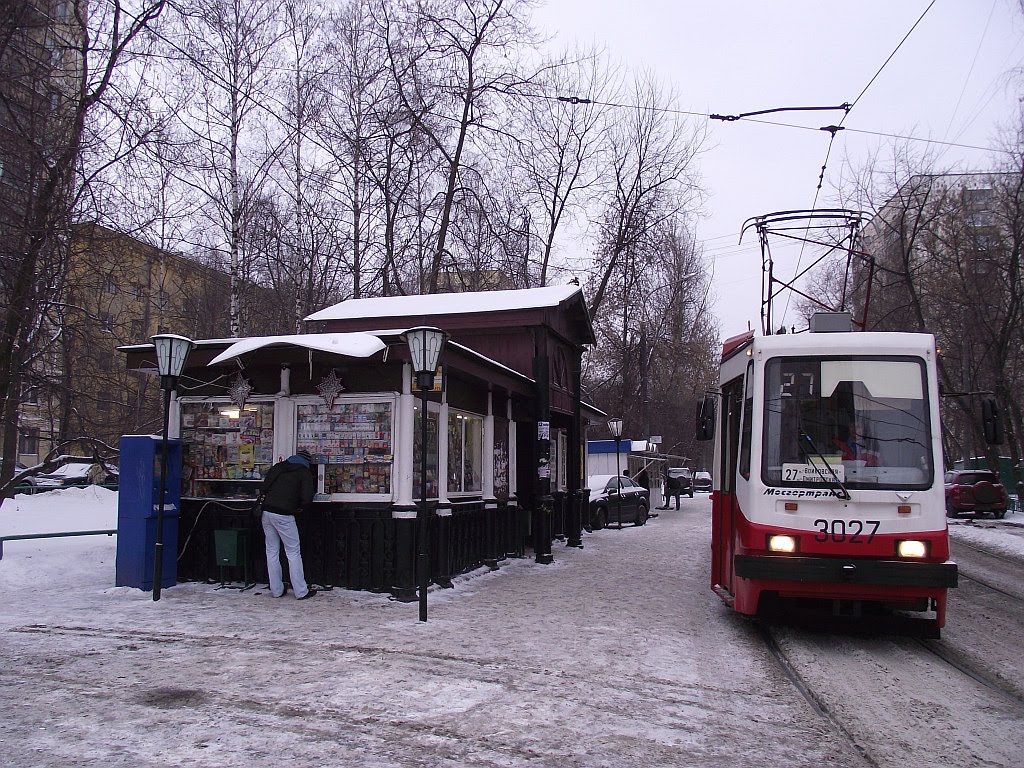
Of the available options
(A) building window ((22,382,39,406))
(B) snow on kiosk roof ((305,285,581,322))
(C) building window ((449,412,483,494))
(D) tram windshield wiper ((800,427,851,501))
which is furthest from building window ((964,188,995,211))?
(A) building window ((22,382,39,406))

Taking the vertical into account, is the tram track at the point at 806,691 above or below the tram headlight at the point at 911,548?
below

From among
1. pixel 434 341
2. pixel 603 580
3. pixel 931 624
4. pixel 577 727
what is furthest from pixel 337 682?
pixel 603 580

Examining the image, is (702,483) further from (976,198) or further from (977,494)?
(977,494)

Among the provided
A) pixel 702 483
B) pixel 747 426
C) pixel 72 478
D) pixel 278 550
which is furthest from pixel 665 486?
pixel 747 426

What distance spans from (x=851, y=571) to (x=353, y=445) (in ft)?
20.3

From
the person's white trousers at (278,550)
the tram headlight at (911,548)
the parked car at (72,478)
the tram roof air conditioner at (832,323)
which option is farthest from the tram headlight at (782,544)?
the parked car at (72,478)

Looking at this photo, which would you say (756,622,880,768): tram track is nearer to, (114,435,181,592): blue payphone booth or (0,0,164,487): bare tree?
(114,435,181,592): blue payphone booth

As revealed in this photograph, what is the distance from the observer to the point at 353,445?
10203 mm

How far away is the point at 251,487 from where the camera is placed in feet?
34.9

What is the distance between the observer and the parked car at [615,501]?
24141 mm

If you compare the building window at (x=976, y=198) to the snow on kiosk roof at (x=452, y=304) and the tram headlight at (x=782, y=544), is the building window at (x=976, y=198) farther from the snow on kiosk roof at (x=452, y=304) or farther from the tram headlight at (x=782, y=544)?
the tram headlight at (x=782, y=544)

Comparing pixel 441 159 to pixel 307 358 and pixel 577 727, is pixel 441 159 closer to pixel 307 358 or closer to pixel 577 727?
pixel 307 358

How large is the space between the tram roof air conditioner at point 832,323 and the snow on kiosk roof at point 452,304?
6.44 meters

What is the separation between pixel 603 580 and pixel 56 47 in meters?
11.1
